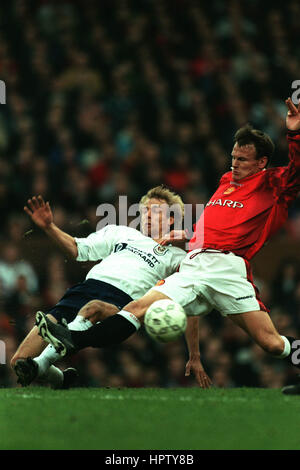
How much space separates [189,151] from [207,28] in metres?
2.56

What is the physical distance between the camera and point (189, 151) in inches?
375

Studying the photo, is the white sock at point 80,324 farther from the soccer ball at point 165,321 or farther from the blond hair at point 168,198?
the blond hair at point 168,198

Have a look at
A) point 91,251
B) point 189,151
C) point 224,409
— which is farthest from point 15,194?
point 224,409

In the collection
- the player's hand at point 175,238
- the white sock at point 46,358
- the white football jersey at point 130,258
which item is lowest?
the white sock at point 46,358

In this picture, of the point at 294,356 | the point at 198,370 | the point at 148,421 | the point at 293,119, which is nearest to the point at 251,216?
the point at 293,119

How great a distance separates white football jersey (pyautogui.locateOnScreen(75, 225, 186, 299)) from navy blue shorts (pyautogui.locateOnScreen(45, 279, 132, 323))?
0.04 metres

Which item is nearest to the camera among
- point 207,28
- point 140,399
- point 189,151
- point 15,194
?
point 140,399

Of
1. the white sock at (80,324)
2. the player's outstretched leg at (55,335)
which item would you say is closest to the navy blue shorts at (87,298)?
the white sock at (80,324)

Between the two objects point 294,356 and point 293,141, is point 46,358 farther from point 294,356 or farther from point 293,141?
point 293,141

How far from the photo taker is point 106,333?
17.3 ft

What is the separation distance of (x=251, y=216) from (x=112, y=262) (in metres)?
1.17

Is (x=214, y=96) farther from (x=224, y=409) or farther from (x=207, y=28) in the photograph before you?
(x=224, y=409)

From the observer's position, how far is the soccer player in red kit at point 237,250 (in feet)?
17.4

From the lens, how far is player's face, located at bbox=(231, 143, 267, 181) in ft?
18.6
